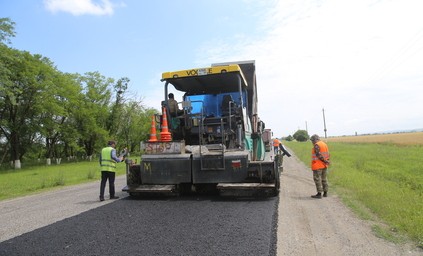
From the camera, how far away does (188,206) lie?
659cm

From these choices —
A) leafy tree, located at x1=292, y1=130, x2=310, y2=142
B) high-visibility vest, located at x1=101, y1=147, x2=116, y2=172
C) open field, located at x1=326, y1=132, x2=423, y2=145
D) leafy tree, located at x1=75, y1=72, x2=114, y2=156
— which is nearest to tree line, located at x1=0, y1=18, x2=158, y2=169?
leafy tree, located at x1=75, y1=72, x2=114, y2=156

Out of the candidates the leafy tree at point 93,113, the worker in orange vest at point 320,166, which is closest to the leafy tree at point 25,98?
the leafy tree at point 93,113

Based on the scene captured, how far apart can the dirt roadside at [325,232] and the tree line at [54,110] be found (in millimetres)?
20754

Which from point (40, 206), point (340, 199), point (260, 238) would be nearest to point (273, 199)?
point (340, 199)

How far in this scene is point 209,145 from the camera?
7.47m

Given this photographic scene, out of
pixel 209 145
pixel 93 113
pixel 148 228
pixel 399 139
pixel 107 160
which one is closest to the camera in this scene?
pixel 148 228

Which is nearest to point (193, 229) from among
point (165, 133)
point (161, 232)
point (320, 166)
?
point (161, 232)

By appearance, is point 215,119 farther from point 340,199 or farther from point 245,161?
point 340,199

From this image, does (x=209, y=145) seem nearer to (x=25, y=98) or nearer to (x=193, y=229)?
(x=193, y=229)

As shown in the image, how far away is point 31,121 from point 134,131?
18.0 meters

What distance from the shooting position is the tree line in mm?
27016

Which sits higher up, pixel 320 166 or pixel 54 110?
pixel 54 110

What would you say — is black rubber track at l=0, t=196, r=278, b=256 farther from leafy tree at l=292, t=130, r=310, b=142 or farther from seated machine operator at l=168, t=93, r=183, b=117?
leafy tree at l=292, t=130, r=310, b=142

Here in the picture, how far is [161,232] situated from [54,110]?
2784cm
